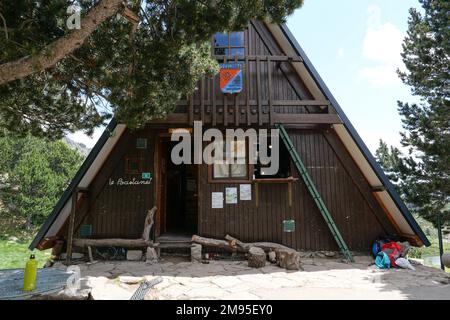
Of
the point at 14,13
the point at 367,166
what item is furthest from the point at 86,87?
the point at 367,166

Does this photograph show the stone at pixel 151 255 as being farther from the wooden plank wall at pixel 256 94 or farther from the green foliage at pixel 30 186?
the green foliage at pixel 30 186

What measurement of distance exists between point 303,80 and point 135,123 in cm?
504

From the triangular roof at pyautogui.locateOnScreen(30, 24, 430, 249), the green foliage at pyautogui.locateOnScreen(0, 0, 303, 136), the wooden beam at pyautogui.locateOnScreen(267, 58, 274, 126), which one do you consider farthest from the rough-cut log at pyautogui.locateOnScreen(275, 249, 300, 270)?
the green foliage at pyautogui.locateOnScreen(0, 0, 303, 136)

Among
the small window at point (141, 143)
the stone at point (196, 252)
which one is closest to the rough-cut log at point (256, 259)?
the stone at point (196, 252)

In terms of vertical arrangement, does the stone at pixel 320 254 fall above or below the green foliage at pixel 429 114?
below

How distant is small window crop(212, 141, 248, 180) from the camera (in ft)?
25.4

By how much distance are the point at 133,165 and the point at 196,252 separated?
288 centimetres

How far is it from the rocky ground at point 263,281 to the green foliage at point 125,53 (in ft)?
9.68

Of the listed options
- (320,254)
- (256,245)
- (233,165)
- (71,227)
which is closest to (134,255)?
(71,227)

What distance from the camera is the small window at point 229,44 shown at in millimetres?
8141

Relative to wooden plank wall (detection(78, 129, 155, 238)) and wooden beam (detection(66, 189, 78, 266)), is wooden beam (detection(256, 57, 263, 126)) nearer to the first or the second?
wooden plank wall (detection(78, 129, 155, 238))

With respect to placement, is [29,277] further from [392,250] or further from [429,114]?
[429,114]

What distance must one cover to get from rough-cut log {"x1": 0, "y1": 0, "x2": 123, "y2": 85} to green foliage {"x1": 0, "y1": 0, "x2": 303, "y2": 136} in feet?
0.43

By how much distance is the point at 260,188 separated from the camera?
7.62 m
